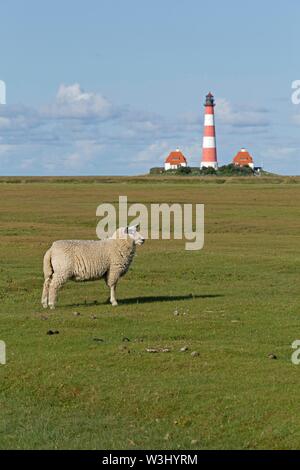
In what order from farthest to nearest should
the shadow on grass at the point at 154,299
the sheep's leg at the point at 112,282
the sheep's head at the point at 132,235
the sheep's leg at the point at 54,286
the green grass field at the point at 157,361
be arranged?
the shadow on grass at the point at 154,299 → the sheep's head at the point at 132,235 → the sheep's leg at the point at 112,282 → the sheep's leg at the point at 54,286 → the green grass field at the point at 157,361

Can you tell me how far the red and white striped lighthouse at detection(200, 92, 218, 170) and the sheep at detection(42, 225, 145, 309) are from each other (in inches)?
4034

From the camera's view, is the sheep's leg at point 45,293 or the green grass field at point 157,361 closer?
the green grass field at point 157,361

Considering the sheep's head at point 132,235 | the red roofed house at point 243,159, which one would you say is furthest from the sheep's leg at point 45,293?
the red roofed house at point 243,159

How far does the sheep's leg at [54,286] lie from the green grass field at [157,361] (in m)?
0.21

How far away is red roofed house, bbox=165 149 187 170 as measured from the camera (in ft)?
465

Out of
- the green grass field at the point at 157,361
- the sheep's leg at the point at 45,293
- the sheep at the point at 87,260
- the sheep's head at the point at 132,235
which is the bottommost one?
the green grass field at the point at 157,361

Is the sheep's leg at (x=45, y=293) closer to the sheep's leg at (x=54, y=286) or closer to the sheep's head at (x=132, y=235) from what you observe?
the sheep's leg at (x=54, y=286)

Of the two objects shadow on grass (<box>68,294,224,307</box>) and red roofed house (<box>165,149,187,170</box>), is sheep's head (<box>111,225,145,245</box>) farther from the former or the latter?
red roofed house (<box>165,149,187,170</box>)

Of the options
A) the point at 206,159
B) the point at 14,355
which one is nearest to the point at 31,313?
the point at 14,355

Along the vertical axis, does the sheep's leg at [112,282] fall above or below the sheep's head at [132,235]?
below

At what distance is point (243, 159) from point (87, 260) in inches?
4855

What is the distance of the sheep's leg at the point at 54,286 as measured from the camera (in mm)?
19297

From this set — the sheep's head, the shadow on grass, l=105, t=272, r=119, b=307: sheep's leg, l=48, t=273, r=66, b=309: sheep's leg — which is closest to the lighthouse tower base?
the shadow on grass
